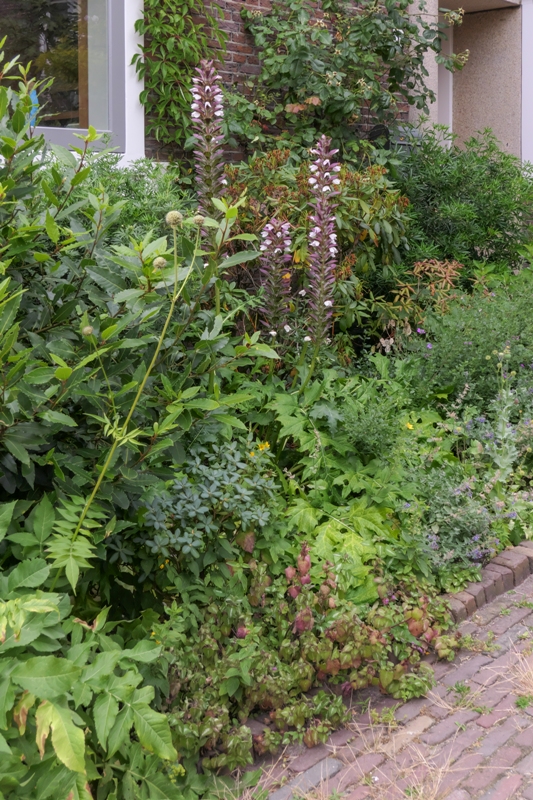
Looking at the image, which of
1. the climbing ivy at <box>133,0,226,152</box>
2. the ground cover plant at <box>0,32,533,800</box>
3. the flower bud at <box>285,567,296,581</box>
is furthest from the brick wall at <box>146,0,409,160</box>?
the flower bud at <box>285,567,296,581</box>

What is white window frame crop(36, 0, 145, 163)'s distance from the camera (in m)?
5.61

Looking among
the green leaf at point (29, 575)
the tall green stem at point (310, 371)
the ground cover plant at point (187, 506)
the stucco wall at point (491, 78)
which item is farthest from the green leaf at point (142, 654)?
the stucco wall at point (491, 78)

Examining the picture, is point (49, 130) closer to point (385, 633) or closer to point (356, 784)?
point (385, 633)

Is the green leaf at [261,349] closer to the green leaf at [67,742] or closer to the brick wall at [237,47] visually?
the green leaf at [67,742]

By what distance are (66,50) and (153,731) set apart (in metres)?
4.95

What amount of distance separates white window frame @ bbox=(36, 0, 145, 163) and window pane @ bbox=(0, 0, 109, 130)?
0.16 ft

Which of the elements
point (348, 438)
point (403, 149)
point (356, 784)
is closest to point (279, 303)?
point (348, 438)

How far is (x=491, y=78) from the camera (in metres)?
10.1

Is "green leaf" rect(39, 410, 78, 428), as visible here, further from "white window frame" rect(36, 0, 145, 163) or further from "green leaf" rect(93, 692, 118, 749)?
"white window frame" rect(36, 0, 145, 163)

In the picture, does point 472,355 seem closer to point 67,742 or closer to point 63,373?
point 63,373

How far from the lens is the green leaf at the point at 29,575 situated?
1.84 metres

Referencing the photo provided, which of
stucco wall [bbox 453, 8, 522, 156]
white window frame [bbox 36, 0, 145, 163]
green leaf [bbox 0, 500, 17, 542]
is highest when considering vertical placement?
stucco wall [bbox 453, 8, 522, 156]

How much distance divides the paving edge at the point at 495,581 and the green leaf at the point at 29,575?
2.04 meters

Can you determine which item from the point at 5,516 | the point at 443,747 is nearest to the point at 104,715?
the point at 5,516
